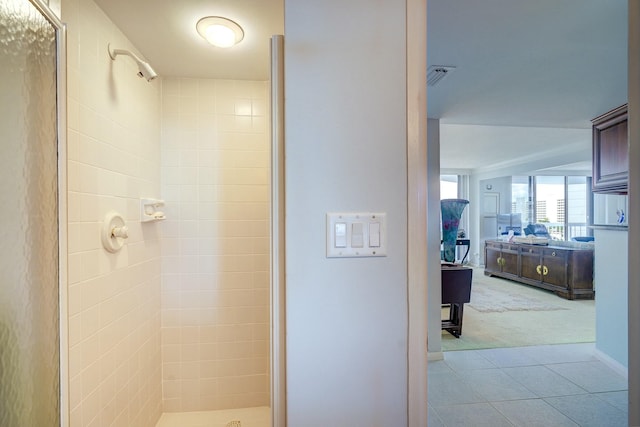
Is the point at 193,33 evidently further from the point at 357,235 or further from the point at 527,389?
the point at 527,389

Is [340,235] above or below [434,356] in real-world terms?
above

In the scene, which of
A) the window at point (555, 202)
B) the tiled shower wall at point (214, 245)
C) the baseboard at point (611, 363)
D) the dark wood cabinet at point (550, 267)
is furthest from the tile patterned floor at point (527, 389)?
the window at point (555, 202)

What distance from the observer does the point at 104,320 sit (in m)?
1.27

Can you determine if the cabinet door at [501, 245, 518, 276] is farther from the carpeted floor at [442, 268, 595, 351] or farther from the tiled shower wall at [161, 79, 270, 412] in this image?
the tiled shower wall at [161, 79, 270, 412]

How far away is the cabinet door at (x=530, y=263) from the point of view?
16.5 ft

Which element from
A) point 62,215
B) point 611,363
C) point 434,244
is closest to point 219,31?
point 62,215

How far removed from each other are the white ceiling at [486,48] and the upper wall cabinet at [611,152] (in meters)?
0.21

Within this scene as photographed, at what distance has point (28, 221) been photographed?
2.86 feet

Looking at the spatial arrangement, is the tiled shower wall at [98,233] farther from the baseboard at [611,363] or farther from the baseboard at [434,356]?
the baseboard at [611,363]

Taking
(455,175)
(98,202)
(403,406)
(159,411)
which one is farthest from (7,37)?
(455,175)

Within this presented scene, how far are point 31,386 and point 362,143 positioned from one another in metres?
A: 1.25

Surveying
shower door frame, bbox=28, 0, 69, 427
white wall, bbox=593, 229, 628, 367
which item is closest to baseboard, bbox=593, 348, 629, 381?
white wall, bbox=593, 229, 628, 367

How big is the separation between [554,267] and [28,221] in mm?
6157

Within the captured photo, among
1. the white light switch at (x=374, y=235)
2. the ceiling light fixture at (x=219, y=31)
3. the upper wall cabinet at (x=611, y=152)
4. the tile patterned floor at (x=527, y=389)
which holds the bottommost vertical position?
the tile patterned floor at (x=527, y=389)
